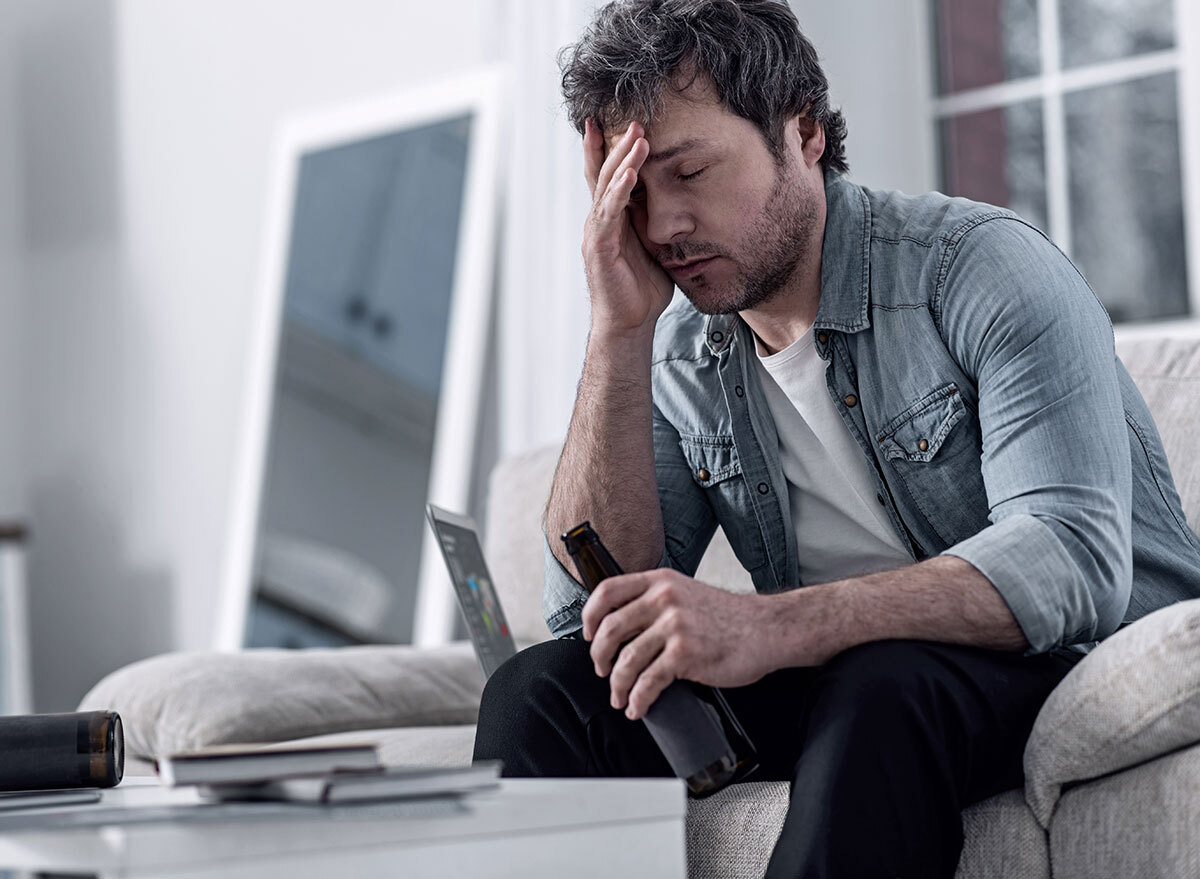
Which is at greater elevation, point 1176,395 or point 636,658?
point 1176,395

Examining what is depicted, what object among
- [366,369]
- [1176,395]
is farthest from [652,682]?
[366,369]

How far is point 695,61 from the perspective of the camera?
5.01 ft

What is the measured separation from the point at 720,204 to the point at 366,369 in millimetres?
1738

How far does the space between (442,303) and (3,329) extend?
68.5 inches

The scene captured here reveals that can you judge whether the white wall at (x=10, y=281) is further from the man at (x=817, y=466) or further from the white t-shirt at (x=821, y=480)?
the white t-shirt at (x=821, y=480)

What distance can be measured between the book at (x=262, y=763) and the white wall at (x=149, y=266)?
2545 millimetres

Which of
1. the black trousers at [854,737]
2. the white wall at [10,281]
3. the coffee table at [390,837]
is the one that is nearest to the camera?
the coffee table at [390,837]

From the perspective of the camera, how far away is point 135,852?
0.83 meters

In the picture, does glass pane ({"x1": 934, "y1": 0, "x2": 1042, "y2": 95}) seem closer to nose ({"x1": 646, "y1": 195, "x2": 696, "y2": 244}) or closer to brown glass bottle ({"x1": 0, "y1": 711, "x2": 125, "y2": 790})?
nose ({"x1": 646, "y1": 195, "x2": 696, "y2": 244})

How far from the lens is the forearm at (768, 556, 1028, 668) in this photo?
1191 millimetres

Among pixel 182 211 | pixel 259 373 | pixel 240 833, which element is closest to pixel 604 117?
pixel 240 833

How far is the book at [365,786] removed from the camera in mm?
897

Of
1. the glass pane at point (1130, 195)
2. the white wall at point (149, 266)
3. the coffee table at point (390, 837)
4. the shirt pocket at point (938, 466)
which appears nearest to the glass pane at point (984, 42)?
the glass pane at point (1130, 195)

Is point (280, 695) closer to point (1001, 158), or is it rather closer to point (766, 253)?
point (766, 253)
